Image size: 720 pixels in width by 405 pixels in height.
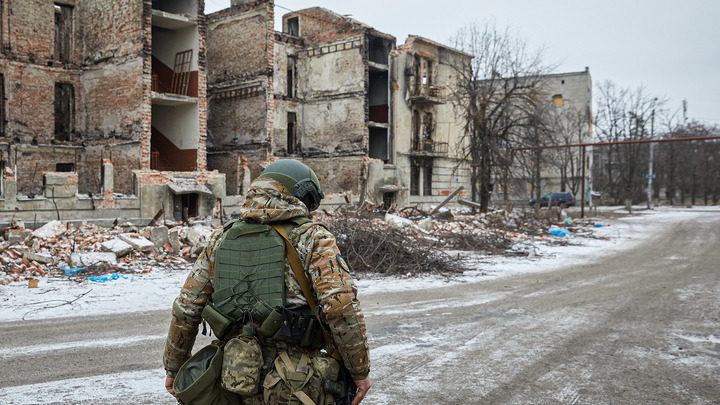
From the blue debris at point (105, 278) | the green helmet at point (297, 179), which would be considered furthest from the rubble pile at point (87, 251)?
the green helmet at point (297, 179)

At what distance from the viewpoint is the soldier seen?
2.57 metres

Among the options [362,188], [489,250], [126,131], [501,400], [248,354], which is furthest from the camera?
[362,188]

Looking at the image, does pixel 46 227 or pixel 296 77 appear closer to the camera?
pixel 46 227

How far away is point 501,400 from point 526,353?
5.29 ft

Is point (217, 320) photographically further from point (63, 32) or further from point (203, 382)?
point (63, 32)

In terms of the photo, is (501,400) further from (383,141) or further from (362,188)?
(383,141)

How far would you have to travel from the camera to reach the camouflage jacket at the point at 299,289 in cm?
256

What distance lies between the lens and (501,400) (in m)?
4.93

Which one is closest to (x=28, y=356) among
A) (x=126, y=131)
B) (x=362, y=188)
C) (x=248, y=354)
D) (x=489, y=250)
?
(x=248, y=354)

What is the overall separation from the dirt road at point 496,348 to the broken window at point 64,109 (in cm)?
1778

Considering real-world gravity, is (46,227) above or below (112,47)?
below

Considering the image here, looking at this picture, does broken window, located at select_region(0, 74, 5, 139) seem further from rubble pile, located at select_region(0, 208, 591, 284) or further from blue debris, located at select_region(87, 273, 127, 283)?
blue debris, located at select_region(87, 273, 127, 283)

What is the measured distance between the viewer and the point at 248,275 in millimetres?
2627

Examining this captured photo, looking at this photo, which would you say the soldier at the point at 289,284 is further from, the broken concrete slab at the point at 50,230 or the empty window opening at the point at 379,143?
the empty window opening at the point at 379,143
